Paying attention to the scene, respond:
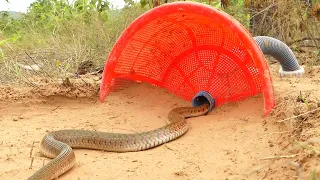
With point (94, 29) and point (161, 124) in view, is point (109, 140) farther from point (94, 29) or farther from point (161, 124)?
point (94, 29)

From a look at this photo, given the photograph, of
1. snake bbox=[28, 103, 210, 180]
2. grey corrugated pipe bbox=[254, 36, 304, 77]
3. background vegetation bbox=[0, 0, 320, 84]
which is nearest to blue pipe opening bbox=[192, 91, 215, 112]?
snake bbox=[28, 103, 210, 180]

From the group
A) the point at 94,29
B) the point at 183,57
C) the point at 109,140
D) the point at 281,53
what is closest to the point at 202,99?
the point at 183,57

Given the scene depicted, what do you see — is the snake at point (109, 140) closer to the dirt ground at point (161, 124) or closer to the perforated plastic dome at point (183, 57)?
the dirt ground at point (161, 124)

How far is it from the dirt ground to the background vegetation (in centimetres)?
99

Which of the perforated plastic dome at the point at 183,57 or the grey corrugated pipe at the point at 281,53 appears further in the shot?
the grey corrugated pipe at the point at 281,53

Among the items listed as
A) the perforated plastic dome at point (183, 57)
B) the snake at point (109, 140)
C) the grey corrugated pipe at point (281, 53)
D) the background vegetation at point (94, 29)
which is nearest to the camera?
the snake at point (109, 140)

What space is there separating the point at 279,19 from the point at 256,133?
3666mm

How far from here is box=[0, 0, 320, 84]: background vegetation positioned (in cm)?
671

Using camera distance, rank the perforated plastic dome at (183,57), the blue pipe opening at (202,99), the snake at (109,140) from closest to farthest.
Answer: the snake at (109,140), the perforated plastic dome at (183,57), the blue pipe opening at (202,99)

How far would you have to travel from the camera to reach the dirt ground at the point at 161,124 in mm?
3240

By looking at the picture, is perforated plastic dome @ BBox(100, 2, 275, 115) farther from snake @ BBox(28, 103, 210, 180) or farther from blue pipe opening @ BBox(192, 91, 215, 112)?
snake @ BBox(28, 103, 210, 180)

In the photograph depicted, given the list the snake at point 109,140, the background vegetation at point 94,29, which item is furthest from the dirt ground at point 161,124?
the background vegetation at point 94,29

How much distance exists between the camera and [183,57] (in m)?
5.51

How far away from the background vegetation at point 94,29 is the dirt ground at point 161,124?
99cm
